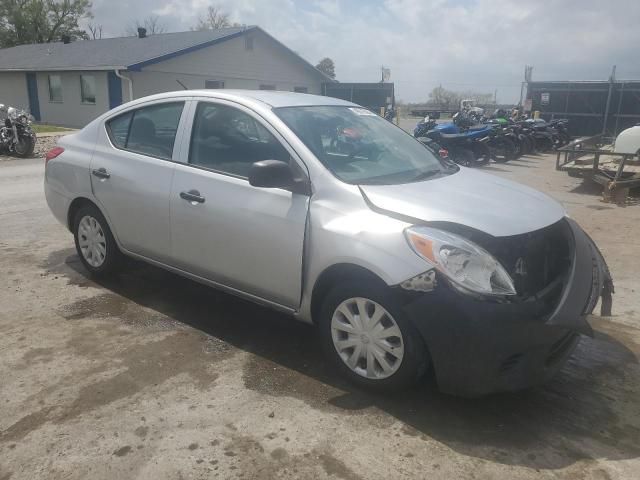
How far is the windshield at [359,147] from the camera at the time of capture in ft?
11.7

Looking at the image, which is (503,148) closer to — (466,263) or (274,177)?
(274,177)

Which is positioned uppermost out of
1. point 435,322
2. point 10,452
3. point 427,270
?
point 427,270

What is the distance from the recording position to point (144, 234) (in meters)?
4.33

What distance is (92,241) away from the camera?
16.1 ft

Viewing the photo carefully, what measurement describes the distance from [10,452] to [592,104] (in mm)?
25370

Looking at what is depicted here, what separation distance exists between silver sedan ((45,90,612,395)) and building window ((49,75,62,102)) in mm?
23717

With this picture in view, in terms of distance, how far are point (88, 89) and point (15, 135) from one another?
33.4 ft

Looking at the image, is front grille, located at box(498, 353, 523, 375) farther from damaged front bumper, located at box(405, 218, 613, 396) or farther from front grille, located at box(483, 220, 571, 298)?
front grille, located at box(483, 220, 571, 298)

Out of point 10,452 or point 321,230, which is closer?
point 10,452

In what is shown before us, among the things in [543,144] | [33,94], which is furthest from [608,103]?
[33,94]

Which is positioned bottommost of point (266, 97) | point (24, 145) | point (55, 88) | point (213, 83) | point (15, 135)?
point (24, 145)

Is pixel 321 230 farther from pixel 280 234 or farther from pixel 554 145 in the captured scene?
pixel 554 145

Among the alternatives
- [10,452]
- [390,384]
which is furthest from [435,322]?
[10,452]

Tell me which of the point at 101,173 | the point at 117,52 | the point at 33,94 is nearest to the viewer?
the point at 101,173
